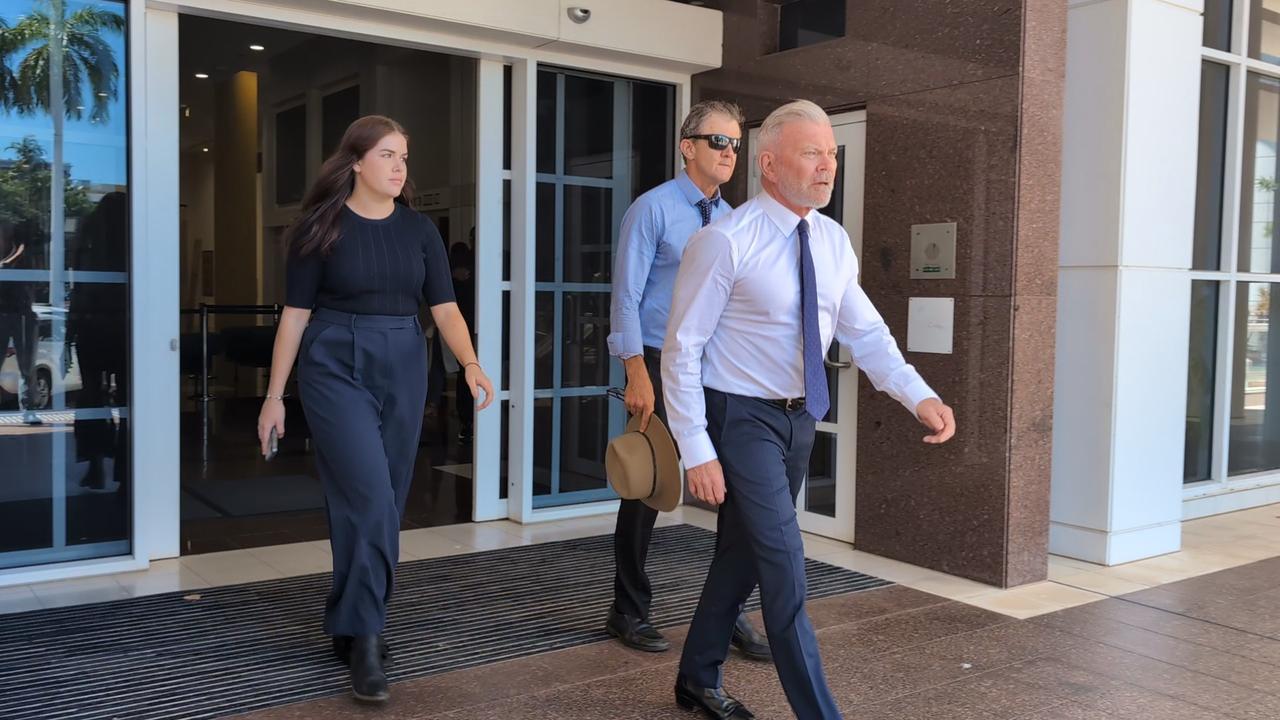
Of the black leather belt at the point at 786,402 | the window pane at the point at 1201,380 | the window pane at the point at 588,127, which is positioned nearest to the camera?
the black leather belt at the point at 786,402

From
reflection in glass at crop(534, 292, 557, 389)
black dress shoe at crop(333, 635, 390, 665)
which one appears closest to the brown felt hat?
black dress shoe at crop(333, 635, 390, 665)

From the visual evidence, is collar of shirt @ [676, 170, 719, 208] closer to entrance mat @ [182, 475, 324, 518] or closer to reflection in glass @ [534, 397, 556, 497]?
reflection in glass @ [534, 397, 556, 497]

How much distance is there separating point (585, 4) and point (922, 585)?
11.1ft

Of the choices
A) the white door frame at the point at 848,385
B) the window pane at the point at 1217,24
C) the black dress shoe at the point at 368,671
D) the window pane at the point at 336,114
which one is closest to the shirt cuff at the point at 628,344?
the black dress shoe at the point at 368,671

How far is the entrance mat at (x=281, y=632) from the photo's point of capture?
3.46 metres

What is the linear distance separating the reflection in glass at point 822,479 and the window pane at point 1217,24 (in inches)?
129

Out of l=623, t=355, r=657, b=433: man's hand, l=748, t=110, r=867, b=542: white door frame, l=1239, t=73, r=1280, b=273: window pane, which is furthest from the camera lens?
l=1239, t=73, r=1280, b=273: window pane

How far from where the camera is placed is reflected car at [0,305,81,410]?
4.68 meters

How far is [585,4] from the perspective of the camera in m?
5.80

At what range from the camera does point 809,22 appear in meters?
6.00

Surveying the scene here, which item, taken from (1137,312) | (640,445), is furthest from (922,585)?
(640,445)

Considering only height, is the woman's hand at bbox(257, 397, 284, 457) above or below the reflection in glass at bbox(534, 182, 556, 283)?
below

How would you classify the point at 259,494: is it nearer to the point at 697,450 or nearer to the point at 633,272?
the point at 633,272

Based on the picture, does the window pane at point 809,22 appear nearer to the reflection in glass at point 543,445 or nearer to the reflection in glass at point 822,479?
the reflection in glass at point 822,479
